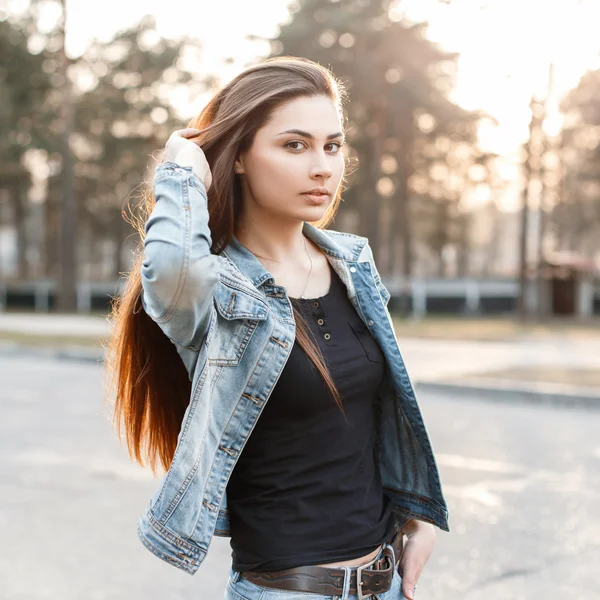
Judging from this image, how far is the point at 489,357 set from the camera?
16656mm

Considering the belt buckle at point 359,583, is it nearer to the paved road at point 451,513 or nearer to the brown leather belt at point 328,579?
the brown leather belt at point 328,579

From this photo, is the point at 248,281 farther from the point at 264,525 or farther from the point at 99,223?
the point at 99,223

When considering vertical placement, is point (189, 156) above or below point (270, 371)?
above

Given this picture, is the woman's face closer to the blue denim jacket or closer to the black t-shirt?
the blue denim jacket

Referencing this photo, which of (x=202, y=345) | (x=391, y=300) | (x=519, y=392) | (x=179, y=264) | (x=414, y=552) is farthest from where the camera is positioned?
(x=391, y=300)

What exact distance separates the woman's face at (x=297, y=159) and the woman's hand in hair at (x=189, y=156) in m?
0.11

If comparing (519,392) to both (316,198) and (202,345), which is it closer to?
(316,198)

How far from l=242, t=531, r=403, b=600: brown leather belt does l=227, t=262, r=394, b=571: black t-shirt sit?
20 mm

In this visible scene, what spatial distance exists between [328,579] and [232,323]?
61 centimetres

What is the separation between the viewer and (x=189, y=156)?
2.17 m

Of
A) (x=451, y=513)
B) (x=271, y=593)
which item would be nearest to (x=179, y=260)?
(x=271, y=593)

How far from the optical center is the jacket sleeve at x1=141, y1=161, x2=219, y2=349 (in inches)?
76.9

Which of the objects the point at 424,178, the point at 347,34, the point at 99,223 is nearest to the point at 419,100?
the point at 347,34

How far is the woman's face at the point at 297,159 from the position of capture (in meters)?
2.18
